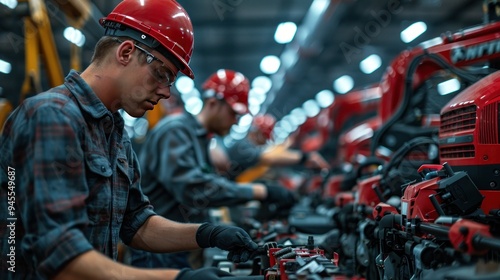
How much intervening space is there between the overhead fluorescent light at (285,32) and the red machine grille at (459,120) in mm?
9015

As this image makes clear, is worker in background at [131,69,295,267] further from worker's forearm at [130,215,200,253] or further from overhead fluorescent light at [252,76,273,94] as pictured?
overhead fluorescent light at [252,76,273,94]

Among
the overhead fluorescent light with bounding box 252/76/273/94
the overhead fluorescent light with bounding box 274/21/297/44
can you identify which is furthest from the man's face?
the overhead fluorescent light with bounding box 252/76/273/94

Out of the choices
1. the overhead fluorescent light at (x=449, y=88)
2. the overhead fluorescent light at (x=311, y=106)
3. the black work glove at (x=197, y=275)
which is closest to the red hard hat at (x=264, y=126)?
the overhead fluorescent light at (x=449, y=88)

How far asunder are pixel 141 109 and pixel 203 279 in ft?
2.31

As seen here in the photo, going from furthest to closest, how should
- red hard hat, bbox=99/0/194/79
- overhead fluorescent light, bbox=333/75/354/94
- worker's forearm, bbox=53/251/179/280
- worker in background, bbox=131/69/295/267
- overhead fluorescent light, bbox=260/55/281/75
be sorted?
overhead fluorescent light, bbox=333/75/354/94
overhead fluorescent light, bbox=260/55/281/75
worker in background, bbox=131/69/295/267
red hard hat, bbox=99/0/194/79
worker's forearm, bbox=53/251/179/280

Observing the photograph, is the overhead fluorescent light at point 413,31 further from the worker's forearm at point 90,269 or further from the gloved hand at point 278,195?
the worker's forearm at point 90,269

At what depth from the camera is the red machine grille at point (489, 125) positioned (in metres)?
2.21

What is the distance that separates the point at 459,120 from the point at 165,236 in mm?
1453

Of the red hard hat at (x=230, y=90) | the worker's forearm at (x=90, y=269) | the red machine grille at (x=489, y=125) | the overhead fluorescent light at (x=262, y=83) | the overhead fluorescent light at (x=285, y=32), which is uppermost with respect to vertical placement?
the overhead fluorescent light at (x=262, y=83)

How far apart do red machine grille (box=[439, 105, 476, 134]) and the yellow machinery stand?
9.58ft

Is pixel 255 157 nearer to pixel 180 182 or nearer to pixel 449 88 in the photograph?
pixel 449 88

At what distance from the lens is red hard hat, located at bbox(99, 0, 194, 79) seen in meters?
1.96

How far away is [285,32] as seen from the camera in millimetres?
11797

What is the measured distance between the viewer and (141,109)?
1974 millimetres
